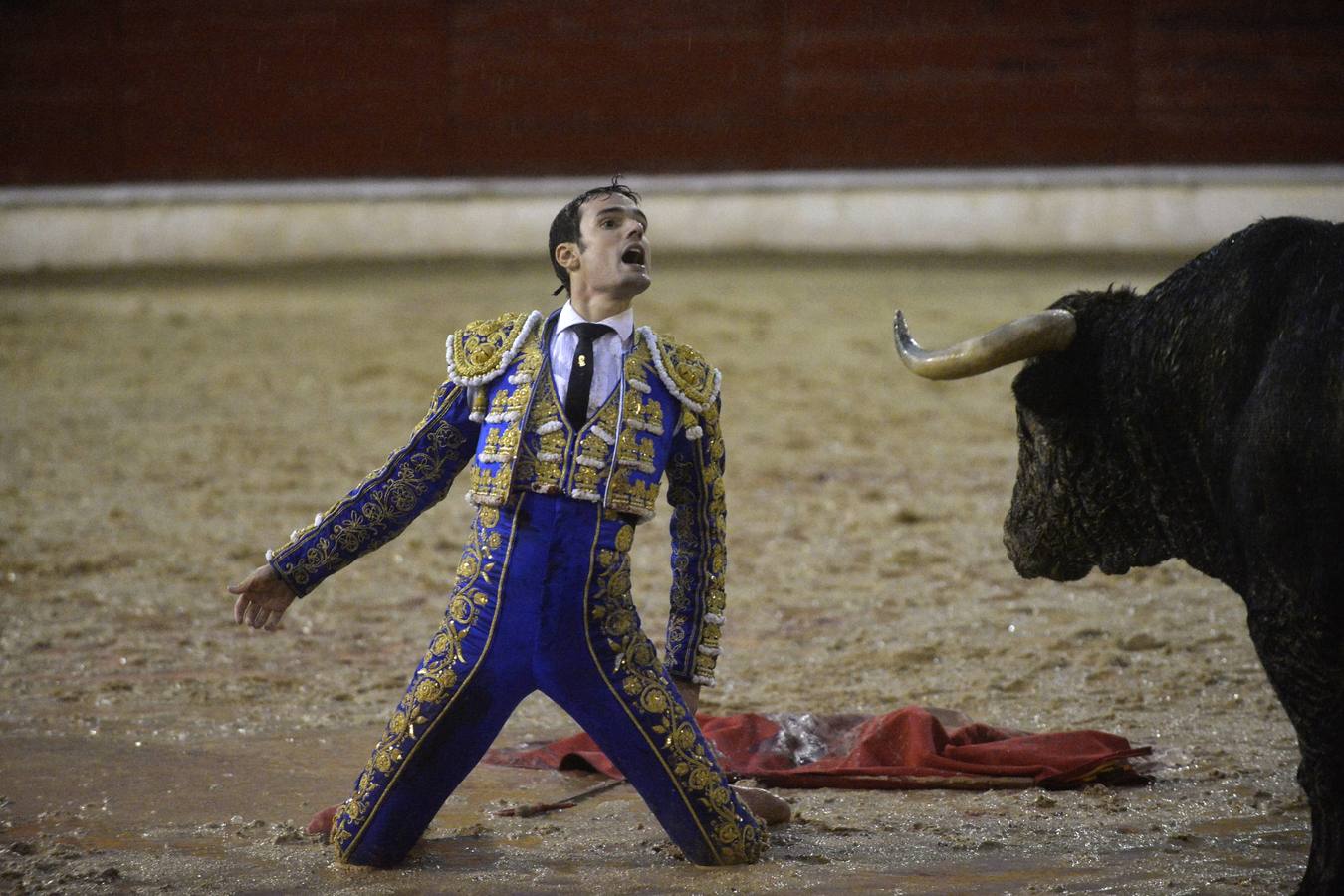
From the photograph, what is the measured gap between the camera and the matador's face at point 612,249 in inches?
114

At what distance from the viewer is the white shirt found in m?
2.91

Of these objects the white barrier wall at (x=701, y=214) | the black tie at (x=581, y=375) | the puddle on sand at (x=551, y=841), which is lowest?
the puddle on sand at (x=551, y=841)

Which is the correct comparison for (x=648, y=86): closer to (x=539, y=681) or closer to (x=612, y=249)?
(x=612, y=249)

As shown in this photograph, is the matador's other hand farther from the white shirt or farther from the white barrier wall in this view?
the white barrier wall

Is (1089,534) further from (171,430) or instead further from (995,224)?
(995,224)

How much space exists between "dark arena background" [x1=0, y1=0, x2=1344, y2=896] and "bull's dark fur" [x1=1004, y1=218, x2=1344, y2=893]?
0.11 meters

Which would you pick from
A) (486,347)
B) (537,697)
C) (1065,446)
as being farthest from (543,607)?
(537,697)

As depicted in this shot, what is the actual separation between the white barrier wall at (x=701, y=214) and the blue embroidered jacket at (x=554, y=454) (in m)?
7.43

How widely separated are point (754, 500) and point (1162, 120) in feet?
18.2

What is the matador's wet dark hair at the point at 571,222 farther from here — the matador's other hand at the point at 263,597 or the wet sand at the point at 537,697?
the wet sand at the point at 537,697

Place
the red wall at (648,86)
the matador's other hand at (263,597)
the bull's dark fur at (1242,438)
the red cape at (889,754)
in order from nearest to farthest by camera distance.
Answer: the bull's dark fur at (1242,438)
the matador's other hand at (263,597)
the red cape at (889,754)
the red wall at (648,86)

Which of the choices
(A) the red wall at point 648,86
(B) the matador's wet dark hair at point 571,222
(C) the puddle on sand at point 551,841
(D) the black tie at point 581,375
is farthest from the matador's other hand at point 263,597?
(A) the red wall at point 648,86

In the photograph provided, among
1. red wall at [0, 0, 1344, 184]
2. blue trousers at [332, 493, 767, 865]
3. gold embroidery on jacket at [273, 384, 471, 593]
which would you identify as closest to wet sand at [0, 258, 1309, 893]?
blue trousers at [332, 493, 767, 865]

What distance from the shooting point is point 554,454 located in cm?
287
